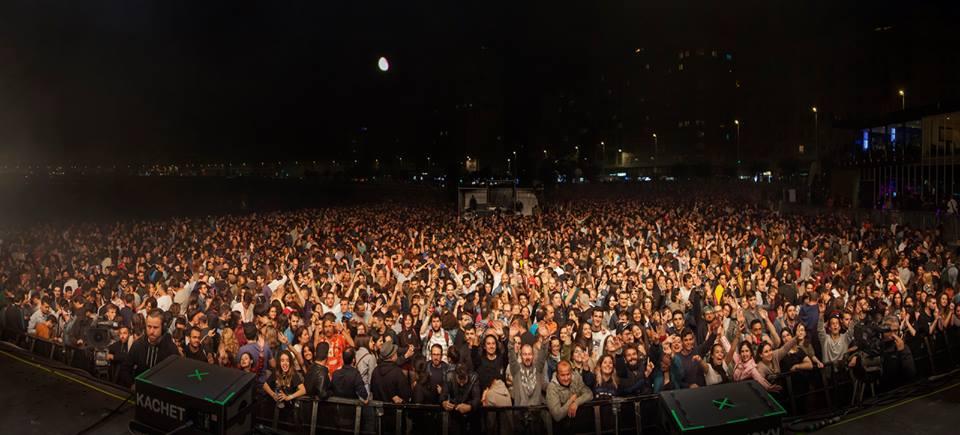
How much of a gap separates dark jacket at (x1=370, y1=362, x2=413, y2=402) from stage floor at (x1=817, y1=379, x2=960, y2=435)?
4.41m

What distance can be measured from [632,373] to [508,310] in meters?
2.63

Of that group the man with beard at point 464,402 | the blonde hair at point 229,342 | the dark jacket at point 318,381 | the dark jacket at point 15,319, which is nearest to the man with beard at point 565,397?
the man with beard at point 464,402

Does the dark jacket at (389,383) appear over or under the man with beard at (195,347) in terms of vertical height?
under

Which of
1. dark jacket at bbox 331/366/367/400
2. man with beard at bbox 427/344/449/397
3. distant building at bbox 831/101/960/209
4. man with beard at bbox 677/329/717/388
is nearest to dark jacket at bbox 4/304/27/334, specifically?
dark jacket at bbox 331/366/367/400

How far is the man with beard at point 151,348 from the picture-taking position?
7763 millimetres

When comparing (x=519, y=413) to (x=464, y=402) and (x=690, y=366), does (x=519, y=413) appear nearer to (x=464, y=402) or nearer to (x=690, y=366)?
(x=464, y=402)

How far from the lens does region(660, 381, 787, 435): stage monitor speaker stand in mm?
4723

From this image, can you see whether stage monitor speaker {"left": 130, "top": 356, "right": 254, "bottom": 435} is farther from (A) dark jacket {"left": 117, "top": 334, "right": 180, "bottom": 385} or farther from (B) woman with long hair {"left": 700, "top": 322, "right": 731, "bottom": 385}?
(B) woman with long hair {"left": 700, "top": 322, "right": 731, "bottom": 385}

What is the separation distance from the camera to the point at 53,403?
8430mm

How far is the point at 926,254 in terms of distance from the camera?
13.2 metres

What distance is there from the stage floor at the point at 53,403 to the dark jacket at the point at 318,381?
2370 millimetres

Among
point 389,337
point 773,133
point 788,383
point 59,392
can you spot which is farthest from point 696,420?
point 773,133

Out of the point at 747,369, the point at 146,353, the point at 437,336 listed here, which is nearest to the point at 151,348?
the point at 146,353

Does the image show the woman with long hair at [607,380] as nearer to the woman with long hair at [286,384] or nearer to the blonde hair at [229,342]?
the woman with long hair at [286,384]
